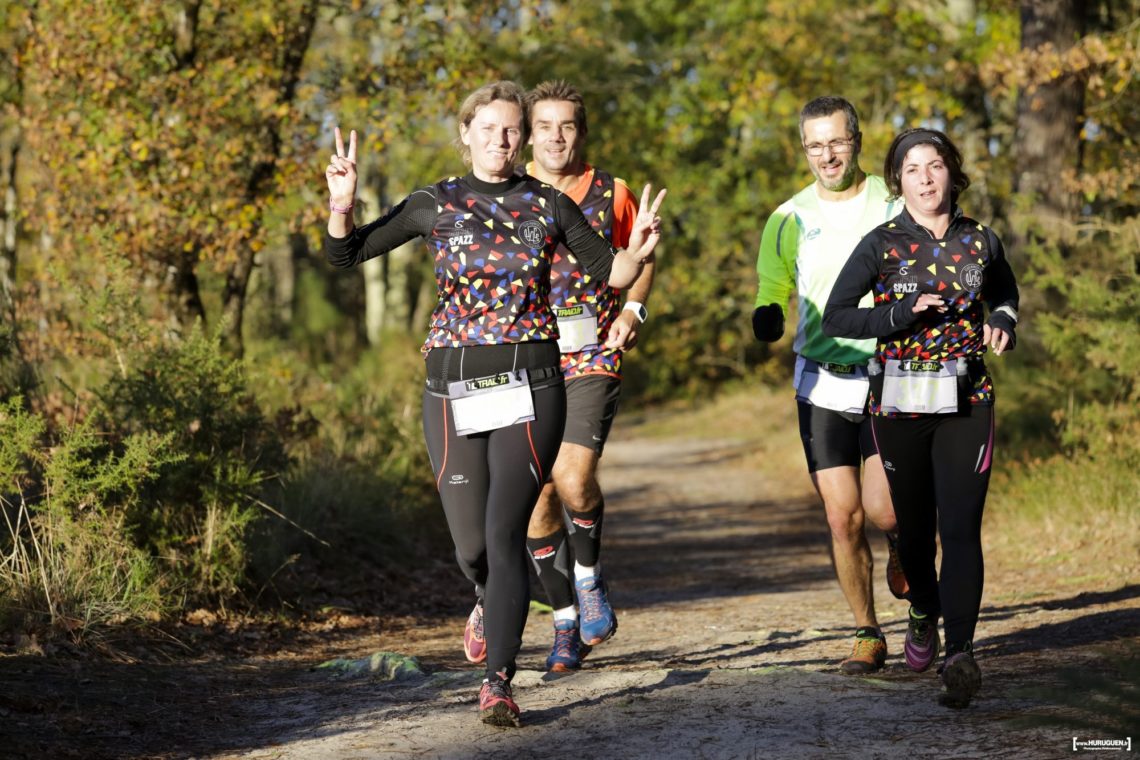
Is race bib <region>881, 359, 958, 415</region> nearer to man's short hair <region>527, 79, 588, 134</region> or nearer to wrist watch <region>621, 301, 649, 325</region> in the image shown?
wrist watch <region>621, 301, 649, 325</region>

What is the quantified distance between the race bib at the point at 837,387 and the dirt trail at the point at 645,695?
1091 mm

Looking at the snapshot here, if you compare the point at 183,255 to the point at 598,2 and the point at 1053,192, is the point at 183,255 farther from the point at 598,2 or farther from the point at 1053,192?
the point at 598,2

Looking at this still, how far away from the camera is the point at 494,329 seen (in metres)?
5.30

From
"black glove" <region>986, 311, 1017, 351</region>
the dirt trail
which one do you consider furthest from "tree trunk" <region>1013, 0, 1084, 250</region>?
"black glove" <region>986, 311, 1017, 351</region>

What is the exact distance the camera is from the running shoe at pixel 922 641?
233 inches

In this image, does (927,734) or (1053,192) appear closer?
(927,734)

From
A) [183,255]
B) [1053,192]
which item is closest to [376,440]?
[183,255]

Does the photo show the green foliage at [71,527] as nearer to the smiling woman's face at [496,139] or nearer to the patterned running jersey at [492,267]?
the patterned running jersey at [492,267]

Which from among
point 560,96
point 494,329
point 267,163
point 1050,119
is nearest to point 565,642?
point 494,329

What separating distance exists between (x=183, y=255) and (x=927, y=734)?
845cm

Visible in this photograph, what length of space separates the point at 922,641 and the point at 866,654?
0.24 meters

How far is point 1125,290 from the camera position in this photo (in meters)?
10.5

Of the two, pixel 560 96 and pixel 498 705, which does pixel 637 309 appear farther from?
pixel 498 705

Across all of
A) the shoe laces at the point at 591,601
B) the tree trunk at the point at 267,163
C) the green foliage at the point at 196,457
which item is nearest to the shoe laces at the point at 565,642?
the shoe laces at the point at 591,601
